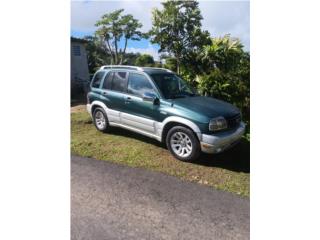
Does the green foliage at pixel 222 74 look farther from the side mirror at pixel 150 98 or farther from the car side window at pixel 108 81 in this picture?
the car side window at pixel 108 81

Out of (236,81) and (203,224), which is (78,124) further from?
(203,224)

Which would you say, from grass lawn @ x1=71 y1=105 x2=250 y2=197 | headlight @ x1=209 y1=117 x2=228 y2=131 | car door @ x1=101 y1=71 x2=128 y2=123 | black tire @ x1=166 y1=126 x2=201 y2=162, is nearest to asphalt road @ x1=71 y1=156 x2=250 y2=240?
grass lawn @ x1=71 y1=105 x2=250 y2=197

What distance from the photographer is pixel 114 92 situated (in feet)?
15.9

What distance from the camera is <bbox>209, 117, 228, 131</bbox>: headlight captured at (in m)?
3.64

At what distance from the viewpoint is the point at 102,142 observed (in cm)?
478

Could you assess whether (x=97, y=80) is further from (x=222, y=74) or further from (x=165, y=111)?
(x=222, y=74)

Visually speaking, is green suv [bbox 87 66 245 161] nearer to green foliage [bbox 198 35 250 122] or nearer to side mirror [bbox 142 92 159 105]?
side mirror [bbox 142 92 159 105]

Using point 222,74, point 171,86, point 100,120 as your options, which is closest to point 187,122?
point 171,86

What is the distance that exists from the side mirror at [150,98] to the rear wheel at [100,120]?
1189mm

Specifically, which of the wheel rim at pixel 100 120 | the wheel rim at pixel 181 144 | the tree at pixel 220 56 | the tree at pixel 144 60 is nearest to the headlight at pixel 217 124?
the wheel rim at pixel 181 144
